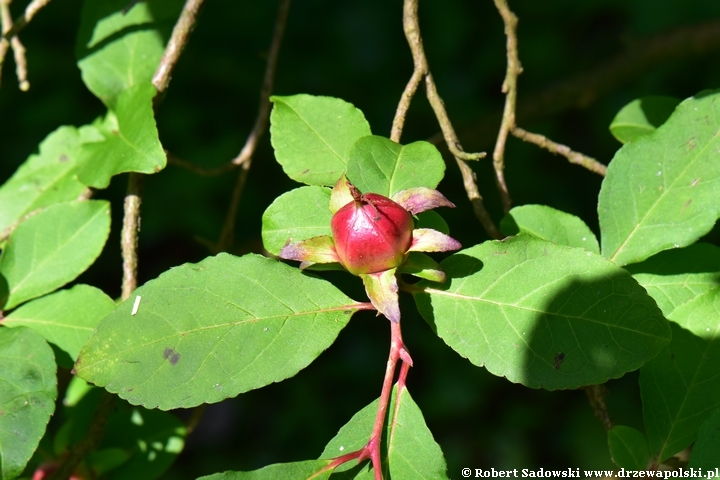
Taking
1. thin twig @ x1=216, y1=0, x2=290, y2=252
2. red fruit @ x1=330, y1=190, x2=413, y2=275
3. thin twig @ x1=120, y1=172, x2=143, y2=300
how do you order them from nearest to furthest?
red fruit @ x1=330, y1=190, x2=413, y2=275
thin twig @ x1=120, y1=172, x2=143, y2=300
thin twig @ x1=216, y1=0, x2=290, y2=252

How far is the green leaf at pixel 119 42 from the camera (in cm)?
168

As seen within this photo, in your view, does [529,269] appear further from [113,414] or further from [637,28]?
[637,28]

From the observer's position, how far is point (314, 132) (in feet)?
4.27

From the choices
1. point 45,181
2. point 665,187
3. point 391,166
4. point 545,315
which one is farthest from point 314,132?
point 45,181

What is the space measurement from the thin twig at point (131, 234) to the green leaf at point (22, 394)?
25cm

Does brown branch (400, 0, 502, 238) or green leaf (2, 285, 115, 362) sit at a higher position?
brown branch (400, 0, 502, 238)

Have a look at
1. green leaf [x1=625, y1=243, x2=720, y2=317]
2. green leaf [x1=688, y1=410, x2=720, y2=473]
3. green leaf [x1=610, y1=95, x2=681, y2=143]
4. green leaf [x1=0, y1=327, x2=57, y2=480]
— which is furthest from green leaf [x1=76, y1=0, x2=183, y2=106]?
green leaf [x1=688, y1=410, x2=720, y2=473]

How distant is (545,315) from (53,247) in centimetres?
97

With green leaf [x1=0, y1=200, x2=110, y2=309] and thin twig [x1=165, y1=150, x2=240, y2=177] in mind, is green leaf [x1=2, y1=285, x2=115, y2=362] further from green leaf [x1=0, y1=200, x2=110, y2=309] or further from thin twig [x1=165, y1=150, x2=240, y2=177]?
thin twig [x1=165, y1=150, x2=240, y2=177]

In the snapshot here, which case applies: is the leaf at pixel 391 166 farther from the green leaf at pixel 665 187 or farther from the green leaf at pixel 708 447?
the green leaf at pixel 708 447

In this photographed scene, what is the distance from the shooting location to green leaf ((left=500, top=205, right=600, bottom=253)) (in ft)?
4.32

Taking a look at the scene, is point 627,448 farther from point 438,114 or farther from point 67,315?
point 67,315

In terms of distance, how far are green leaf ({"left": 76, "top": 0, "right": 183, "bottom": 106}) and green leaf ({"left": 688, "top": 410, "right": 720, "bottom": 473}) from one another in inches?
54.5

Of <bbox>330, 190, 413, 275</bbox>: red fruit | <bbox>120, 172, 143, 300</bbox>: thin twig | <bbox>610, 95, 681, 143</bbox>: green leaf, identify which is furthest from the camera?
<bbox>610, 95, 681, 143</bbox>: green leaf
